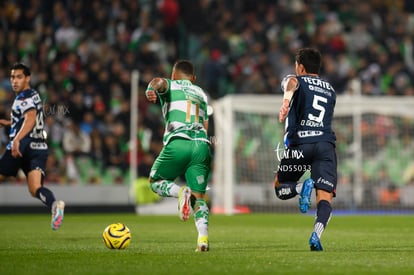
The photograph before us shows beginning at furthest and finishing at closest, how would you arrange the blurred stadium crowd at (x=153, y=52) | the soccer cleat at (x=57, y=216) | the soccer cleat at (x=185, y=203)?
the blurred stadium crowd at (x=153, y=52)
the soccer cleat at (x=57, y=216)
the soccer cleat at (x=185, y=203)

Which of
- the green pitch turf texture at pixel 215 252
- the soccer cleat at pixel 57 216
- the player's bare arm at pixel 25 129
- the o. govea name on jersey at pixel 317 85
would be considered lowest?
the green pitch turf texture at pixel 215 252

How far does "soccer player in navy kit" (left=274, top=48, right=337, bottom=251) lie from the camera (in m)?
9.11

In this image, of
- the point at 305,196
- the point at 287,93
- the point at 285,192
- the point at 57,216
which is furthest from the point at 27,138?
the point at 305,196

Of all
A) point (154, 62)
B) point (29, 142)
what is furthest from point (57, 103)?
point (29, 142)

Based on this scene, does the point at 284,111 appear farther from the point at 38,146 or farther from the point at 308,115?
the point at 38,146

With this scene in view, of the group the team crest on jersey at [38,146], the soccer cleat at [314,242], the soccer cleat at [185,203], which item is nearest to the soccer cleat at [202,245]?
the soccer cleat at [185,203]

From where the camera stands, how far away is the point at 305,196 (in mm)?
8734

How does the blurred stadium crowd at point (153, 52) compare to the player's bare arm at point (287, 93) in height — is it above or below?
above

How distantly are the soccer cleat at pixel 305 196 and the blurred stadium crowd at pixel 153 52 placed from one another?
39.4 feet

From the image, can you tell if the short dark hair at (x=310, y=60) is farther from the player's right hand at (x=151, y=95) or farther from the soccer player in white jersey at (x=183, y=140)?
the player's right hand at (x=151, y=95)

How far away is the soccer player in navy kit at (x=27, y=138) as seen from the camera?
11.3m

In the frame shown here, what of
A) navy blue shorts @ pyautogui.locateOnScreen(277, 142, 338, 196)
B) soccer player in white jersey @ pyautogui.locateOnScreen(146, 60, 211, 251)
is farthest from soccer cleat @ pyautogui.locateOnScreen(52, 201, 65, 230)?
navy blue shorts @ pyautogui.locateOnScreen(277, 142, 338, 196)

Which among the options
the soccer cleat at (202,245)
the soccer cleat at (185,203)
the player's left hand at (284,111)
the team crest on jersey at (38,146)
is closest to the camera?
the soccer cleat at (185,203)

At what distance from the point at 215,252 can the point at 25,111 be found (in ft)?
11.9
